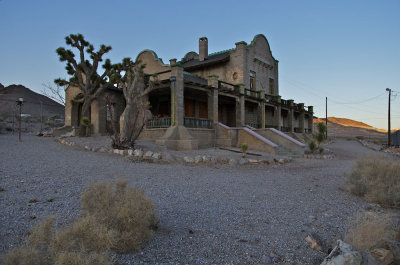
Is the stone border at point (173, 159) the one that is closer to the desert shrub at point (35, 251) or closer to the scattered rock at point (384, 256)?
the desert shrub at point (35, 251)

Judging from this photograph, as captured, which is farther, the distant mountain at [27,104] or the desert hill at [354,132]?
the desert hill at [354,132]

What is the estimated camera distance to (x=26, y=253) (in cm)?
212

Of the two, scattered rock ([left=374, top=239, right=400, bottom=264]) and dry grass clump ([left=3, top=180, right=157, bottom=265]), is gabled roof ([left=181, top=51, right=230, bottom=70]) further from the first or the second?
scattered rock ([left=374, top=239, right=400, bottom=264])

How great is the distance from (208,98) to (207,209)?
15118mm

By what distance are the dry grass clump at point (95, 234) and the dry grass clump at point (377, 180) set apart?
5.03 m

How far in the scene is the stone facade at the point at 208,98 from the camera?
1644 cm

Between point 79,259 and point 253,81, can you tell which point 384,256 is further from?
point 253,81

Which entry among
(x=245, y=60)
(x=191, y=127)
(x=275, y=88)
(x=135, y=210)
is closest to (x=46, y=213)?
(x=135, y=210)

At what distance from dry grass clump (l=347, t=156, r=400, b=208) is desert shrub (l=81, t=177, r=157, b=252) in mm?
5103

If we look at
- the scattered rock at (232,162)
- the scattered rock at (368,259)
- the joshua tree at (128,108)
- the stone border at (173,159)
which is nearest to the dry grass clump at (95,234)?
the scattered rock at (368,259)

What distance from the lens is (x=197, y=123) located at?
58.3 ft

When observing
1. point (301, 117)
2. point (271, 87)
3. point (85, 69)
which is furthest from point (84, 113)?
point (301, 117)

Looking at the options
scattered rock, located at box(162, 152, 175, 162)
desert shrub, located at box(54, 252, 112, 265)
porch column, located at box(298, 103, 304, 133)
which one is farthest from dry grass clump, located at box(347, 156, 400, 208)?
porch column, located at box(298, 103, 304, 133)

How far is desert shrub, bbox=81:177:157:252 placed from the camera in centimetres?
286
